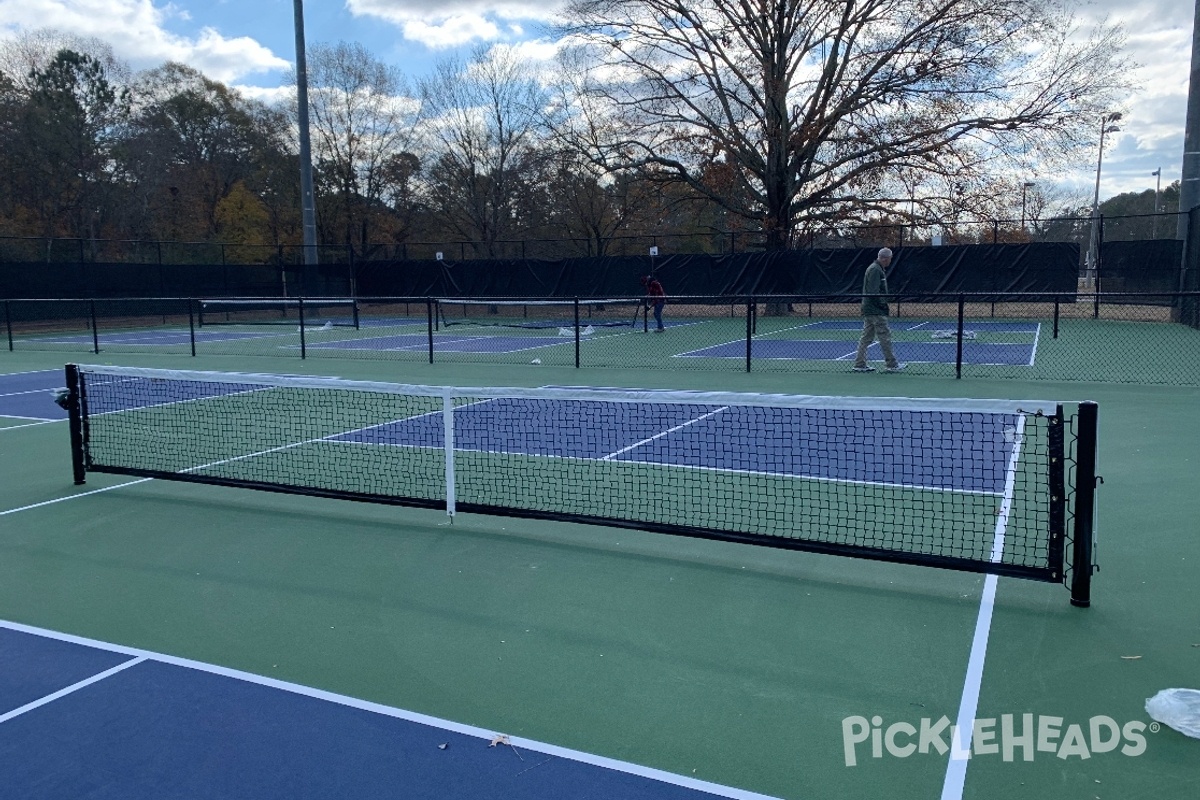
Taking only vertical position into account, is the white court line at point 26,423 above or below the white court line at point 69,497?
above

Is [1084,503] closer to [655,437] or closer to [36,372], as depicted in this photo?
[655,437]

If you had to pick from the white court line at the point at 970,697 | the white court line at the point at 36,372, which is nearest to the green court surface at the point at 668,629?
the white court line at the point at 970,697

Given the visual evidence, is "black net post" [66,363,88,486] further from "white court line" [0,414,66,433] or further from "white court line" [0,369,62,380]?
"white court line" [0,369,62,380]

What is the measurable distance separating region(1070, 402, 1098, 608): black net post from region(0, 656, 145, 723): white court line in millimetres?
4517

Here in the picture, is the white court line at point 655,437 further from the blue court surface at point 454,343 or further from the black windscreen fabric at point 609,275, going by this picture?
the black windscreen fabric at point 609,275

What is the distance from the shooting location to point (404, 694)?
371 cm

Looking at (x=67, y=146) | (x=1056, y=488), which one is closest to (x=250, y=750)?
(x=1056, y=488)

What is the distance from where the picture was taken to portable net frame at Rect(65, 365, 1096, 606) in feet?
16.7

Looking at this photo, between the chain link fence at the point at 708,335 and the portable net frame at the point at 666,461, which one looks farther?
the chain link fence at the point at 708,335

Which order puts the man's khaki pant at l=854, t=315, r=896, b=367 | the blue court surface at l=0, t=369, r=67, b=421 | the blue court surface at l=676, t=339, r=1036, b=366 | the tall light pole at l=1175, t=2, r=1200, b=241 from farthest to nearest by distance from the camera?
1. the tall light pole at l=1175, t=2, r=1200, b=241
2. the blue court surface at l=676, t=339, r=1036, b=366
3. the man's khaki pant at l=854, t=315, r=896, b=367
4. the blue court surface at l=0, t=369, r=67, b=421

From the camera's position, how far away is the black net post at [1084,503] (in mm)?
4234

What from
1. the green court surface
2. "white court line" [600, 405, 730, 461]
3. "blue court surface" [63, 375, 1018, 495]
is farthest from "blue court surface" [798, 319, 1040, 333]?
the green court surface

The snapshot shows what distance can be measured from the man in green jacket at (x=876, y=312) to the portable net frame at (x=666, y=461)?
10.9 feet

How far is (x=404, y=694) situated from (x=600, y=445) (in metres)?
5.04
